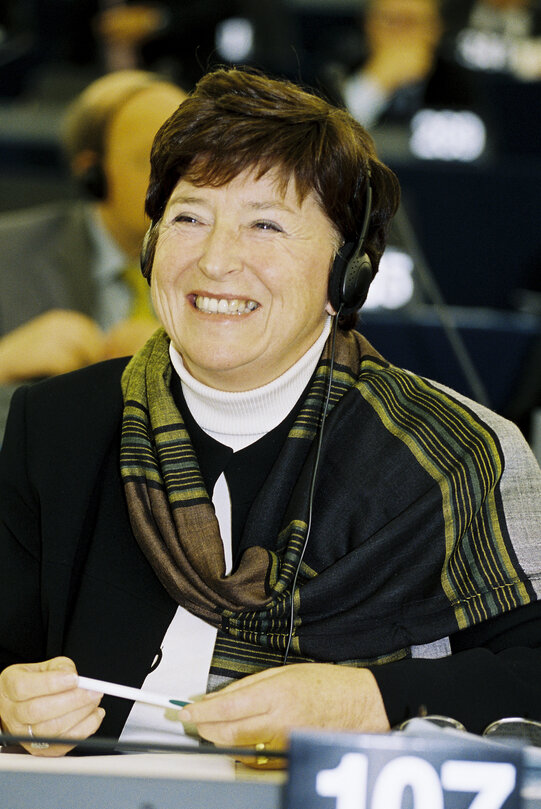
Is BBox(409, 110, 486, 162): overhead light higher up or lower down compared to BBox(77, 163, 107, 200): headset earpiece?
higher up

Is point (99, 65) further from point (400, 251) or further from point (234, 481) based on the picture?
point (234, 481)

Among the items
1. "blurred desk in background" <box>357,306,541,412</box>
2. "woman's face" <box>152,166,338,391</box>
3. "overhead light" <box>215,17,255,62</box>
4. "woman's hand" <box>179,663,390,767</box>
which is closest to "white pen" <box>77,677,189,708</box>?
"woman's hand" <box>179,663,390,767</box>

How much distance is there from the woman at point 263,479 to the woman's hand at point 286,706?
99mm

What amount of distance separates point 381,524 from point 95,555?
0.33 meters

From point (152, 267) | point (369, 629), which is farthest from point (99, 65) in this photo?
point (369, 629)

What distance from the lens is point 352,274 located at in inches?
47.1

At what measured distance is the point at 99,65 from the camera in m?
4.25

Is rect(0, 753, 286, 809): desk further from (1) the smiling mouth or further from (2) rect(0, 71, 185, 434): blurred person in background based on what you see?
(2) rect(0, 71, 185, 434): blurred person in background

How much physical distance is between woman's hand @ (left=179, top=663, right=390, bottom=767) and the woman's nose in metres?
0.44

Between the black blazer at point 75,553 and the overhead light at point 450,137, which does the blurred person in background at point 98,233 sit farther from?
the overhead light at point 450,137

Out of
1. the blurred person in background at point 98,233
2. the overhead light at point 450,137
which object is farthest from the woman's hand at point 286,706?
the overhead light at point 450,137

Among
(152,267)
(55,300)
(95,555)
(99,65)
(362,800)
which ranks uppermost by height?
(99,65)

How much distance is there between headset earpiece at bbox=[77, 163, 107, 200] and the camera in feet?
8.15

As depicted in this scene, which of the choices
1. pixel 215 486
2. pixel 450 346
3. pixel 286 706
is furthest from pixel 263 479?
pixel 450 346
